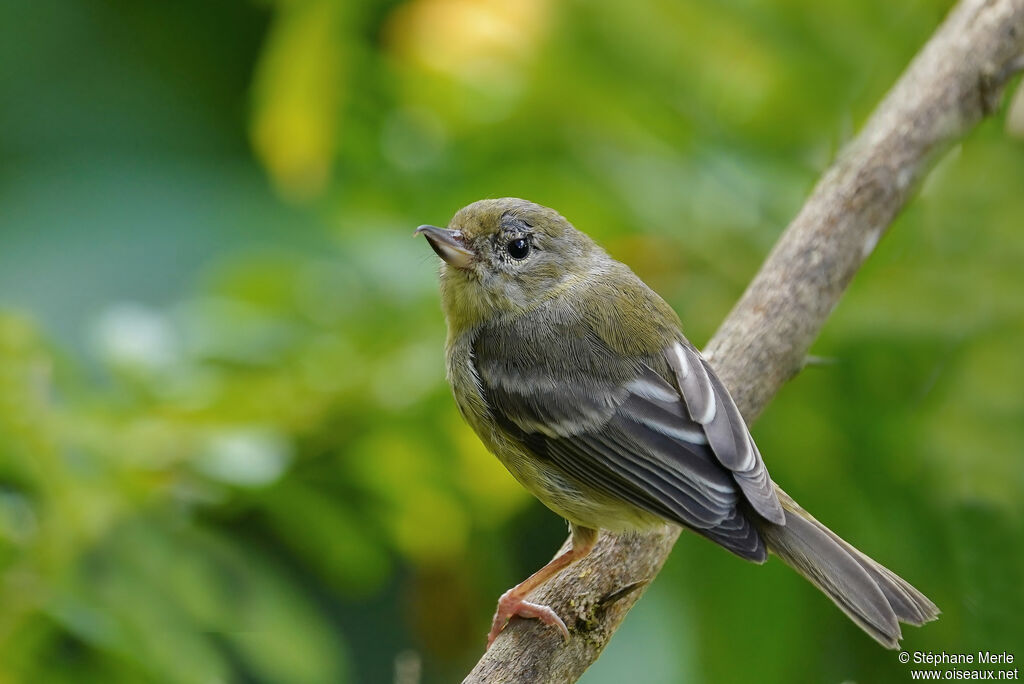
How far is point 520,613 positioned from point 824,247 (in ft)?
3.80

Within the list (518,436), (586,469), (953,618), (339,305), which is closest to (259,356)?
(339,305)

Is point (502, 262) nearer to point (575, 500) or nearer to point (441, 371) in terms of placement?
point (441, 371)

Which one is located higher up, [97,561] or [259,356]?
[259,356]

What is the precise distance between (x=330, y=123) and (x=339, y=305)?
69 centimetres

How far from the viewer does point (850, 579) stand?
2.50m

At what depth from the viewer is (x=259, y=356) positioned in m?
3.59

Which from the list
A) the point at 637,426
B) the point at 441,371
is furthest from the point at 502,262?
the point at 637,426

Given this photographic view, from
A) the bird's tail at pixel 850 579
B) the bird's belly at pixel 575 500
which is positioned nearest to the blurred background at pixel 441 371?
the bird's tail at pixel 850 579

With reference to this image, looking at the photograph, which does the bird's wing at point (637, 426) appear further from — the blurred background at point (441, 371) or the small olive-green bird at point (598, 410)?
the blurred background at point (441, 371)

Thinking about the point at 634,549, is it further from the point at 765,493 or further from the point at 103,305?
the point at 103,305

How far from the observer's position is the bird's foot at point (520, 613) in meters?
2.58

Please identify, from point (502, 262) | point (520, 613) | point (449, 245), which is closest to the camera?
point (520, 613)

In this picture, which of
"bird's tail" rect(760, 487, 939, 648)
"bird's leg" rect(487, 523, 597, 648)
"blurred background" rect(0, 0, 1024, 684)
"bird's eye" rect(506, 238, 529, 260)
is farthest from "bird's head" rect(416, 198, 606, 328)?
"bird's tail" rect(760, 487, 939, 648)

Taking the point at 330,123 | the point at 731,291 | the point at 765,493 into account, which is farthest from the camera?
the point at 330,123
